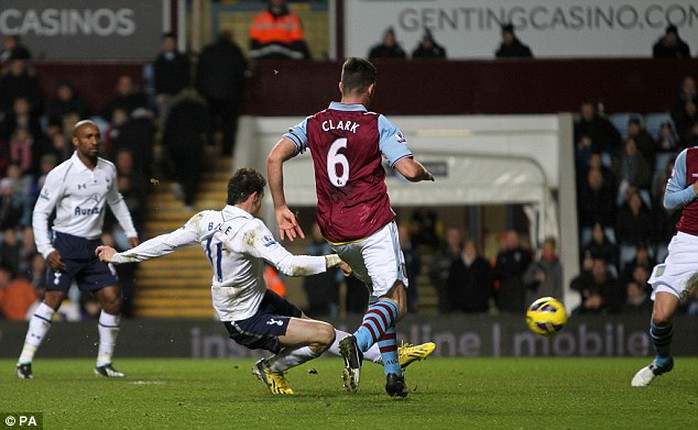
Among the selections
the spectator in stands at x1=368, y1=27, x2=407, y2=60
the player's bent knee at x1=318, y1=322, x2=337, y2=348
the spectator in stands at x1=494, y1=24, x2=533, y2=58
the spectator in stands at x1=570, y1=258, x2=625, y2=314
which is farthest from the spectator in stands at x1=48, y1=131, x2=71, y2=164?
the player's bent knee at x1=318, y1=322, x2=337, y2=348

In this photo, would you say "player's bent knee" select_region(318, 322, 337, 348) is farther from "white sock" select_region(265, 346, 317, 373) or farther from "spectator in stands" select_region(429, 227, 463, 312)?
"spectator in stands" select_region(429, 227, 463, 312)

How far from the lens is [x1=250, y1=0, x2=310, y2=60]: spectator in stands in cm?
2133

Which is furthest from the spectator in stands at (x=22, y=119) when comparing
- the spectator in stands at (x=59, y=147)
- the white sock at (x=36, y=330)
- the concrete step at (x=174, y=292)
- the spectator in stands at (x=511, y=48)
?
the white sock at (x=36, y=330)

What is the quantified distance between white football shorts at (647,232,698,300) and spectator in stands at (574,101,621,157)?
10.5m

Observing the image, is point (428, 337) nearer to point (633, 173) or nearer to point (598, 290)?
point (598, 290)

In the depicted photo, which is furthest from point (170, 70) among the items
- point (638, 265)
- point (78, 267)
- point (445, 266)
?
point (78, 267)

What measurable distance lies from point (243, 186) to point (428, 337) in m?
8.72

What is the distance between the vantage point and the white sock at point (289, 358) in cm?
986

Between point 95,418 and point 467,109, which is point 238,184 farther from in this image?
point 467,109

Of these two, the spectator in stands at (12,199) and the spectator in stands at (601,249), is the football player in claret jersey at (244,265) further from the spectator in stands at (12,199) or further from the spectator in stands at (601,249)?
the spectator in stands at (12,199)

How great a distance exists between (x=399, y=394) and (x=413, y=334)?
888cm

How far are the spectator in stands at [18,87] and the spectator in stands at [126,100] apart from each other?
3.60 feet

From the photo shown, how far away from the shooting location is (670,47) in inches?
854

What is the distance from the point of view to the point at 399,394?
29.7 feet
